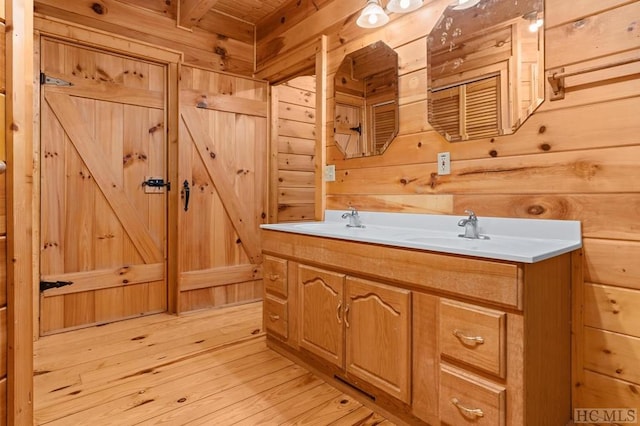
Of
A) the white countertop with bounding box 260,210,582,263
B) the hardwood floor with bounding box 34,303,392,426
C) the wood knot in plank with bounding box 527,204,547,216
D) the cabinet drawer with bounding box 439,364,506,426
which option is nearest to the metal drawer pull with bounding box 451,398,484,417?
the cabinet drawer with bounding box 439,364,506,426

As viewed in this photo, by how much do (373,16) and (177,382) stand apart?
223cm

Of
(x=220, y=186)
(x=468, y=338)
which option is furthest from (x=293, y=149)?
(x=468, y=338)

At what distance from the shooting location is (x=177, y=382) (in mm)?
1854

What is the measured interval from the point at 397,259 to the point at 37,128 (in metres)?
2.49

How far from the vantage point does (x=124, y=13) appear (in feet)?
8.95

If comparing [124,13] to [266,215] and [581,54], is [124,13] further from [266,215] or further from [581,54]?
[581,54]

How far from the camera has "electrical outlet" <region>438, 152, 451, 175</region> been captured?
1878 millimetres

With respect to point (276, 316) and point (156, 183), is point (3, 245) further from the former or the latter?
point (156, 183)

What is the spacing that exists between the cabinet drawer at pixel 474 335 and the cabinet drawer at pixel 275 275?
1013mm

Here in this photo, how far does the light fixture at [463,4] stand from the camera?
5.78ft

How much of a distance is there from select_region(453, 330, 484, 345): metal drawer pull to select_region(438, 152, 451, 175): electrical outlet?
900mm

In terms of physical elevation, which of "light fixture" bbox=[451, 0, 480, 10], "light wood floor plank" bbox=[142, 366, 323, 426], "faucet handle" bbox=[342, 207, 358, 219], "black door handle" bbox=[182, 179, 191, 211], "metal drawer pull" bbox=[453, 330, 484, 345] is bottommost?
"light wood floor plank" bbox=[142, 366, 323, 426]

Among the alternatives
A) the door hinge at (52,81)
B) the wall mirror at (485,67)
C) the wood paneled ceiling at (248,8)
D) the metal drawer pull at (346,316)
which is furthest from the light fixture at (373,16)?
the door hinge at (52,81)

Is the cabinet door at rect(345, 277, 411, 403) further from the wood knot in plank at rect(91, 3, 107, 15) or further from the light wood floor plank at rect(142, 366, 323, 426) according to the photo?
the wood knot in plank at rect(91, 3, 107, 15)
